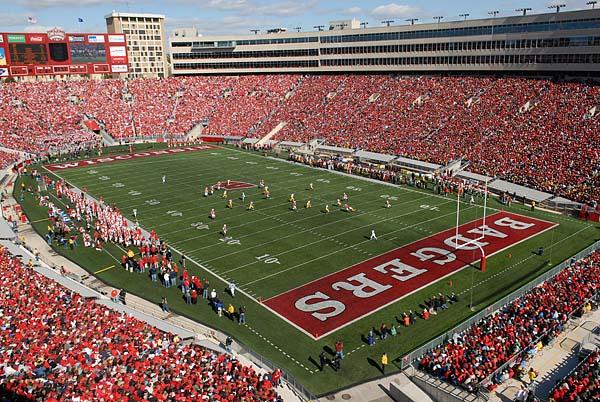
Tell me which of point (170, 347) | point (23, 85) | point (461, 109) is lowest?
point (170, 347)

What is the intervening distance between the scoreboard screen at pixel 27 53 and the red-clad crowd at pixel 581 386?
76880 mm

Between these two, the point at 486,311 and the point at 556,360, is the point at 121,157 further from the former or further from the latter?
the point at 556,360

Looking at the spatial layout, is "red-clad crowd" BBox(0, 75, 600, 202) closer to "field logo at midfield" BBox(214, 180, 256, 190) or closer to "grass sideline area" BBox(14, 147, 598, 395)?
"grass sideline area" BBox(14, 147, 598, 395)

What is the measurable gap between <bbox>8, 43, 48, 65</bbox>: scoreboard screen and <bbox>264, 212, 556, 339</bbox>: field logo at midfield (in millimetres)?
65081

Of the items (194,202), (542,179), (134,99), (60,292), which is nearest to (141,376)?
(60,292)

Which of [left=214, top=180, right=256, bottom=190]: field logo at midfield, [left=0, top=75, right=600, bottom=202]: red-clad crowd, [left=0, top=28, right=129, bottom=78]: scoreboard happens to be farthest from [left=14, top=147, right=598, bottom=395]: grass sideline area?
[left=0, top=28, right=129, bottom=78]: scoreboard

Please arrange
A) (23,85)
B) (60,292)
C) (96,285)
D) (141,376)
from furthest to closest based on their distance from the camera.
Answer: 1. (23,85)
2. (96,285)
3. (60,292)
4. (141,376)

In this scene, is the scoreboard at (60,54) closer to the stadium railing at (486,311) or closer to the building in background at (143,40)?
the building in background at (143,40)

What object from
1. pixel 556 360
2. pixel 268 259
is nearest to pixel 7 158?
pixel 268 259

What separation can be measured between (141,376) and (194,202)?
994 inches

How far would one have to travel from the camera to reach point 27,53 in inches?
2810

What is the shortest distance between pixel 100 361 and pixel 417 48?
60.7 metres

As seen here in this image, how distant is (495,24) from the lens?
57.0 meters

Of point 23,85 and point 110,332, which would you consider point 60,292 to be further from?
point 23,85
